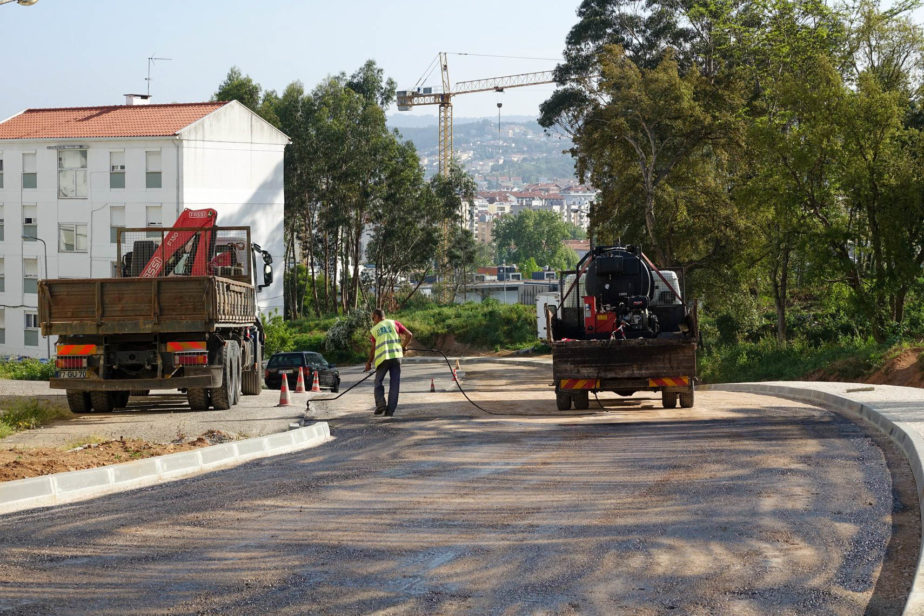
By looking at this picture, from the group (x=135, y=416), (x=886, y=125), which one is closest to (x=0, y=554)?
(x=135, y=416)

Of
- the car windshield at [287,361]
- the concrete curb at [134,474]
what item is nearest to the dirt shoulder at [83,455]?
the concrete curb at [134,474]

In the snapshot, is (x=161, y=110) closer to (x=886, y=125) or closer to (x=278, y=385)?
(x=278, y=385)

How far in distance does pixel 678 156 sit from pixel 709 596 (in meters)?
36.6

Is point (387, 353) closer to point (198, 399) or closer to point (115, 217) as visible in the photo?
point (198, 399)

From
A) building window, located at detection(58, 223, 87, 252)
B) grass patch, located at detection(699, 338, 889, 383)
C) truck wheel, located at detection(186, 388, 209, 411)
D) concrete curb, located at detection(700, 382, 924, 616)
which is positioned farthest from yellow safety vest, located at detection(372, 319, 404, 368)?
building window, located at detection(58, 223, 87, 252)

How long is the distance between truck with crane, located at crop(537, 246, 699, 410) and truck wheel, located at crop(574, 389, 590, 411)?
0.02m

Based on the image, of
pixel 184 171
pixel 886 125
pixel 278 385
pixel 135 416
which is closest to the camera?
pixel 135 416

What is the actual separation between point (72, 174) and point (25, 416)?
146 feet

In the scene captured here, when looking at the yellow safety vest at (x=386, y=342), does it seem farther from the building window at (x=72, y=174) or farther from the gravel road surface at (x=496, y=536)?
the building window at (x=72, y=174)

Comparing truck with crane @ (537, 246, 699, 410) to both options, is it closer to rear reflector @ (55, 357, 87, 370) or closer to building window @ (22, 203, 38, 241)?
rear reflector @ (55, 357, 87, 370)

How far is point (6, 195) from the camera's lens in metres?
58.0

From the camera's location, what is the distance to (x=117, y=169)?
5591 cm

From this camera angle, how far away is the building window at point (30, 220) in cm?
5797

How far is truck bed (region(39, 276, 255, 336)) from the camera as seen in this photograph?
53.9 feet
